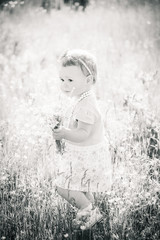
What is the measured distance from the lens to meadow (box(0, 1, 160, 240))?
8.90ft

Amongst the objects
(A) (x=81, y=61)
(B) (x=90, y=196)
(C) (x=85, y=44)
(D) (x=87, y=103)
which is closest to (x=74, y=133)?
(D) (x=87, y=103)

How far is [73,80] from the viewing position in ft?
8.89

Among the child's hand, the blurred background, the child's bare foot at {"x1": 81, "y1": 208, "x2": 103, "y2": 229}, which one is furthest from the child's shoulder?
the blurred background

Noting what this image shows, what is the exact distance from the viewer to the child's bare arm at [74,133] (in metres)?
2.60

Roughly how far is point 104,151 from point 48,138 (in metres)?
0.72

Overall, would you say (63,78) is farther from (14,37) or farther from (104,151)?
(14,37)

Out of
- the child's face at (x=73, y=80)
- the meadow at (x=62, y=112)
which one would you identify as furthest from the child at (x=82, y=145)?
the meadow at (x=62, y=112)

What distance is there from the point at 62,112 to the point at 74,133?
259 mm

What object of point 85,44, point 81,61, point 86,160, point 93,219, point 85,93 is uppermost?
point 85,44

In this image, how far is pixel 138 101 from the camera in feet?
11.6

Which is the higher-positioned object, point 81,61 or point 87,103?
point 81,61

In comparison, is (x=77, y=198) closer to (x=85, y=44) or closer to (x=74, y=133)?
(x=74, y=133)

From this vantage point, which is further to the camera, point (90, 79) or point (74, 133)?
point (90, 79)

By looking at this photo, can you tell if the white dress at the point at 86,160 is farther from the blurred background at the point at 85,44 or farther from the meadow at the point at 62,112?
the blurred background at the point at 85,44
